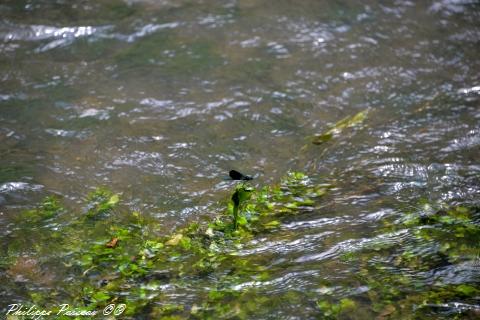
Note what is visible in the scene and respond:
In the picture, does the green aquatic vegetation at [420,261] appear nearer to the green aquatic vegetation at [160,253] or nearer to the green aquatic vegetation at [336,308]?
the green aquatic vegetation at [336,308]

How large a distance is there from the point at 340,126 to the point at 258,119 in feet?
2.33

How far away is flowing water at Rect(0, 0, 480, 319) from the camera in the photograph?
3.51m

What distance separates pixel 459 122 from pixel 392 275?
203 centimetres

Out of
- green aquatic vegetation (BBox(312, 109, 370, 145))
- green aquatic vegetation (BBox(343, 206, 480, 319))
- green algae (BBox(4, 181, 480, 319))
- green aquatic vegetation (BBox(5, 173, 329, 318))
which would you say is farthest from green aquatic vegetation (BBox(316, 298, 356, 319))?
green aquatic vegetation (BBox(312, 109, 370, 145))

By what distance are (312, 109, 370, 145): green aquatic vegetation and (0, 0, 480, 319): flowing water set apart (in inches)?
2.7

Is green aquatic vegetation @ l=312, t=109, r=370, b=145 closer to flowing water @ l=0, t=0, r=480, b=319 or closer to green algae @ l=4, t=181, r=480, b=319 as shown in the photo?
flowing water @ l=0, t=0, r=480, b=319

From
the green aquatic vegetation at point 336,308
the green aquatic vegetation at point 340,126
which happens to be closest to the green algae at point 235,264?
the green aquatic vegetation at point 336,308

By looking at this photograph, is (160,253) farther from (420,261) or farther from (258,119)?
(258,119)

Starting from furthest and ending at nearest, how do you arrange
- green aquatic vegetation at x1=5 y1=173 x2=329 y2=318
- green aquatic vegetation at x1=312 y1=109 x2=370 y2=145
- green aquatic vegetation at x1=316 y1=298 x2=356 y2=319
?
1. green aquatic vegetation at x1=312 y1=109 x2=370 y2=145
2. green aquatic vegetation at x1=5 y1=173 x2=329 y2=318
3. green aquatic vegetation at x1=316 y1=298 x2=356 y2=319

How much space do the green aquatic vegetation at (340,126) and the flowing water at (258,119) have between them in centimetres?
7

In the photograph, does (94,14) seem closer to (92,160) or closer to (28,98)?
(28,98)

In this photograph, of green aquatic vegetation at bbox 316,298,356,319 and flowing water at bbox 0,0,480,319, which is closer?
green aquatic vegetation at bbox 316,298,356,319

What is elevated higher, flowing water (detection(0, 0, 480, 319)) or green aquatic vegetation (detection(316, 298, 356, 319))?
flowing water (detection(0, 0, 480, 319))

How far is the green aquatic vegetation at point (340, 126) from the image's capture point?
Result: 4691mm
